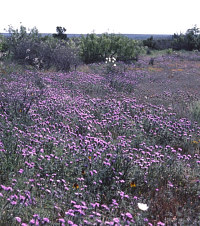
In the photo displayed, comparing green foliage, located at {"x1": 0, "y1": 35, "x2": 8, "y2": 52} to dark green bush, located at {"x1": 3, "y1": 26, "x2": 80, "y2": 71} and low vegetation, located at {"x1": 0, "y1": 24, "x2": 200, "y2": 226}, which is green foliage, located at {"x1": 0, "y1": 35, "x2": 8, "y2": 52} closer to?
dark green bush, located at {"x1": 3, "y1": 26, "x2": 80, "y2": 71}

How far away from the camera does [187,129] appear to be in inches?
241

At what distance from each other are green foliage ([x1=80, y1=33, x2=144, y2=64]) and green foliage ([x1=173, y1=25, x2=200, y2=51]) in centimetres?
1693

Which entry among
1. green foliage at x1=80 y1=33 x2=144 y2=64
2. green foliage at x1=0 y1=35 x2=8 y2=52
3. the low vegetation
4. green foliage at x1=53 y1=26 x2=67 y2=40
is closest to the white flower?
the low vegetation

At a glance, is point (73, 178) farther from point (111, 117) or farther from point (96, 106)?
point (96, 106)

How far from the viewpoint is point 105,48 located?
62.1ft

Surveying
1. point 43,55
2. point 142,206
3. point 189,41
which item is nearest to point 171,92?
point 43,55

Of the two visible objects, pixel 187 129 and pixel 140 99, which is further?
pixel 140 99

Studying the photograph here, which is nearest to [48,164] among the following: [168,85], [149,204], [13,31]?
[149,204]

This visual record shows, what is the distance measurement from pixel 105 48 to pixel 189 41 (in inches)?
778

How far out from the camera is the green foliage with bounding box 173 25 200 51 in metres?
34.2

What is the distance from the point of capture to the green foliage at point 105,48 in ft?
61.2

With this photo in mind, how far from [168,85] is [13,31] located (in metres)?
10.9

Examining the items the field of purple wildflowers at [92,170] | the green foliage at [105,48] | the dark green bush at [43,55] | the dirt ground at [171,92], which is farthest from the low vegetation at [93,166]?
the green foliage at [105,48]

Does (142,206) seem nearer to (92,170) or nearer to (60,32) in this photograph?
(92,170)
